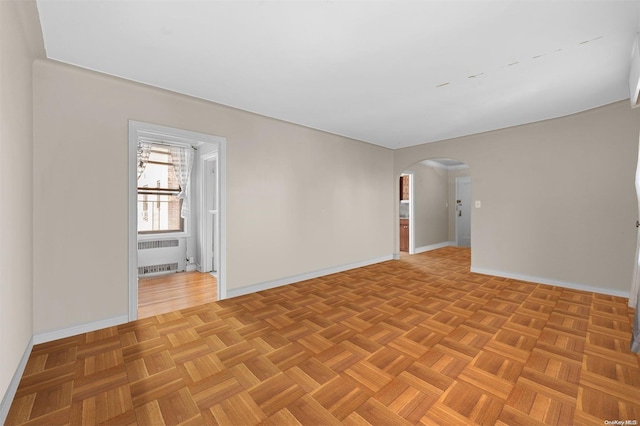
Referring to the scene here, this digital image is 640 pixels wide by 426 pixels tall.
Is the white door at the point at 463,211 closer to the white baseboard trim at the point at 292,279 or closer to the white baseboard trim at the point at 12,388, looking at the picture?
the white baseboard trim at the point at 292,279

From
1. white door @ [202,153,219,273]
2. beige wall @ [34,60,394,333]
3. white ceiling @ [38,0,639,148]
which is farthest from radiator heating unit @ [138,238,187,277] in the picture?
white ceiling @ [38,0,639,148]

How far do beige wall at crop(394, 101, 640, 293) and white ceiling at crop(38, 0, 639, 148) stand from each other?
555mm

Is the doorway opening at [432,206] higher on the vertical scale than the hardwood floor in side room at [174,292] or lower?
higher

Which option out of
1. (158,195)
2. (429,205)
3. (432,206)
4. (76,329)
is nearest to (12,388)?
(76,329)

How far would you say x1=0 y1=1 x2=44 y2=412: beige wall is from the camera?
149cm

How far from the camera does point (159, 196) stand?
193 inches

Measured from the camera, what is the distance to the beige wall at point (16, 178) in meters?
1.49

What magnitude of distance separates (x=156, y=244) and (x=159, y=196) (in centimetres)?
88

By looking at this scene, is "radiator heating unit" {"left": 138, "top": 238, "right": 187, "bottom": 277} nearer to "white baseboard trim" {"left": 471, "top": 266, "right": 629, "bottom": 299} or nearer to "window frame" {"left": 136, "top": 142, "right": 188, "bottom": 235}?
"window frame" {"left": 136, "top": 142, "right": 188, "bottom": 235}

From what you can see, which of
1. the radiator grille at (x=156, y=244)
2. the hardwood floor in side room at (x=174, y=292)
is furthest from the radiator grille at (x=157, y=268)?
the radiator grille at (x=156, y=244)

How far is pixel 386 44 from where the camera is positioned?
84.7 inches

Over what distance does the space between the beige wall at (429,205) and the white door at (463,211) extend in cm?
32

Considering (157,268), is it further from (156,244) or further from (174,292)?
(174,292)

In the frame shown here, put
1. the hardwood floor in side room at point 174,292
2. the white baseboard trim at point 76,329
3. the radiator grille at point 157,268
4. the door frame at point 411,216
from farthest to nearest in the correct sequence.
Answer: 1. the door frame at point 411,216
2. the radiator grille at point 157,268
3. the hardwood floor in side room at point 174,292
4. the white baseboard trim at point 76,329
